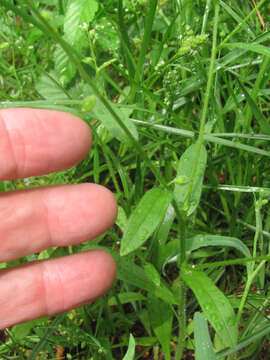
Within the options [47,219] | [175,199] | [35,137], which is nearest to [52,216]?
[47,219]

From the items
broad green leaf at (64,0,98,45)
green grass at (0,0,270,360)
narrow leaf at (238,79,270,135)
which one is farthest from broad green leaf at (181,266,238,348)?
broad green leaf at (64,0,98,45)

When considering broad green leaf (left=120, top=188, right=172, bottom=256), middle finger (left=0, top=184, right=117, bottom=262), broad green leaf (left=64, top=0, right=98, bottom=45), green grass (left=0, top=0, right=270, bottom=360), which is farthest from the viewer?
broad green leaf (left=64, top=0, right=98, bottom=45)

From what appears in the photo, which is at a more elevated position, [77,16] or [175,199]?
[77,16]

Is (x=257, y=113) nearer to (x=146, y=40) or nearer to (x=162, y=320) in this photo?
(x=146, y=40)

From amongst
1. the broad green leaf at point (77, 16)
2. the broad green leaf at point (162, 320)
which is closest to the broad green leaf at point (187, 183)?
the broad green leaf at point (162, 320)

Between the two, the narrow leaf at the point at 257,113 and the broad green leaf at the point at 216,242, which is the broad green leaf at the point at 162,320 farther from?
the narrow leaf at the point at 257,113

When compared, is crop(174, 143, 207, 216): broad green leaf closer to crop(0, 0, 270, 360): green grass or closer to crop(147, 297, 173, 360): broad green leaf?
crop(0, 0, 270, 360): green grass
